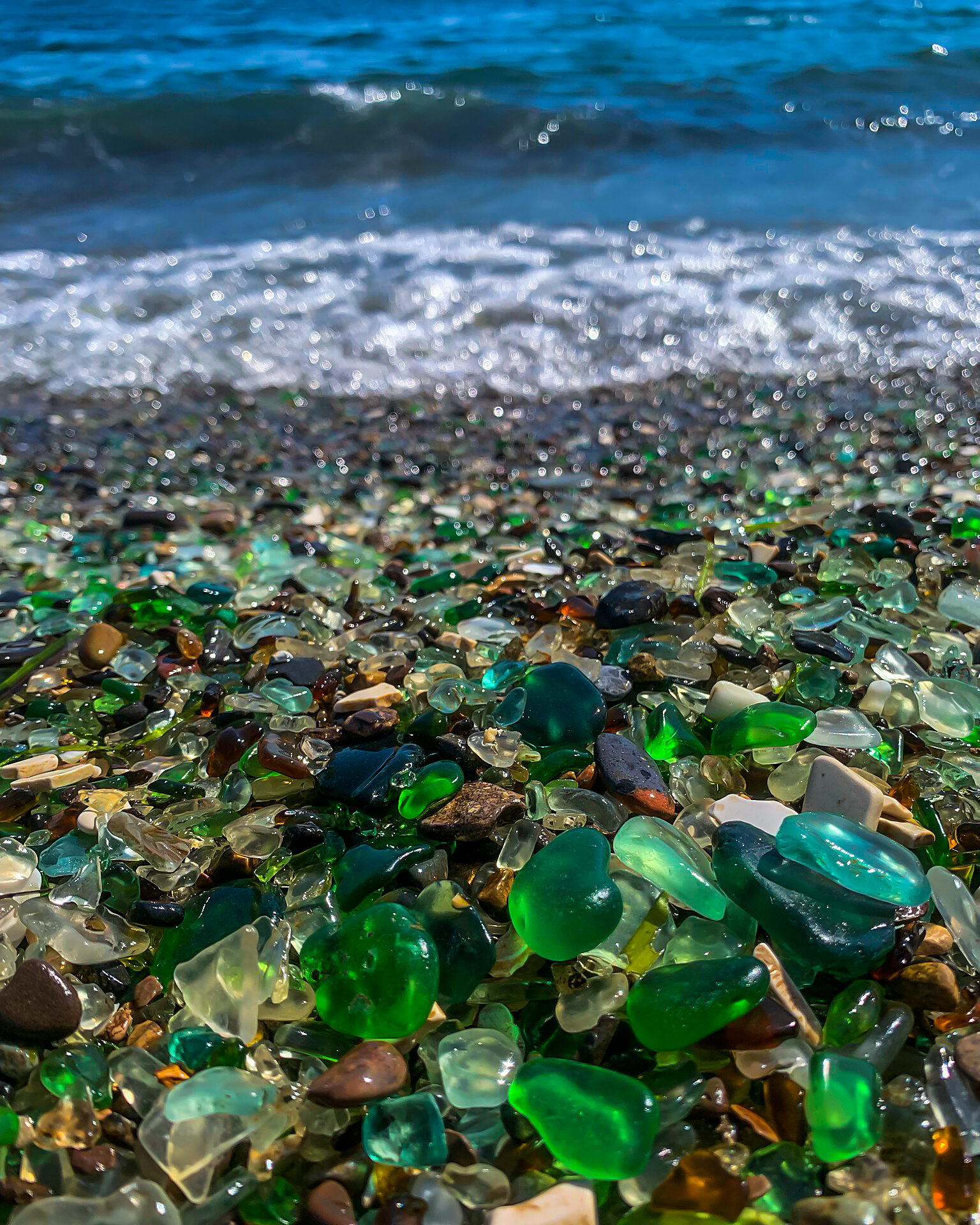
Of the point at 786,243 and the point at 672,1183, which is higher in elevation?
the point at 786,243

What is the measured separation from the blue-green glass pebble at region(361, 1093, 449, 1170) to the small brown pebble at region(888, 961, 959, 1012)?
0.57 metres

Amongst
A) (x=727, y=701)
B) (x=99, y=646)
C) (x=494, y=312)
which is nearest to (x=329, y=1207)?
(x=727, y=701)

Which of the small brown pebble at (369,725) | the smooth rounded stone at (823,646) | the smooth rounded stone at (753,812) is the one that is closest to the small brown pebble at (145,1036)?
the small brown pebble at (369,725)

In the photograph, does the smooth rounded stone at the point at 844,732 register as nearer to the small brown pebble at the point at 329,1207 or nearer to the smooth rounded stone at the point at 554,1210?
the smooth rounded stone at the point at 554,1210

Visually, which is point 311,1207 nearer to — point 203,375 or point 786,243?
point 203,375

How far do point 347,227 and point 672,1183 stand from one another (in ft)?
19.5

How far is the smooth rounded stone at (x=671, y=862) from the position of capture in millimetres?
1118

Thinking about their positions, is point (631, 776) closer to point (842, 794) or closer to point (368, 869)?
point (842, 794)

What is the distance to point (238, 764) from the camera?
156cm

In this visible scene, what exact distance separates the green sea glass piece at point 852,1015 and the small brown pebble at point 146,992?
0.83m

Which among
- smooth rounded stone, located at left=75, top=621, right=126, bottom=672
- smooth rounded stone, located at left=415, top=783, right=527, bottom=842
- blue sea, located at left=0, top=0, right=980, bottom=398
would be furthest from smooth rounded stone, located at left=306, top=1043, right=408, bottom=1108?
blue sea, located at left=0, top=0, right=980, bottom=398

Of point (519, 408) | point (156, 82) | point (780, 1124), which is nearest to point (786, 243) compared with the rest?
point (519, 408)

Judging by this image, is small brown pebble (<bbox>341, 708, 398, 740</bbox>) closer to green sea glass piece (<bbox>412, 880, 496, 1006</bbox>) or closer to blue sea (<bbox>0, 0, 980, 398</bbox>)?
green sea glass piece (<bbox>412, 880, 496, 1006</bbox>)

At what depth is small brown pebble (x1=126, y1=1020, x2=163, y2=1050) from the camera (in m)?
1.10
